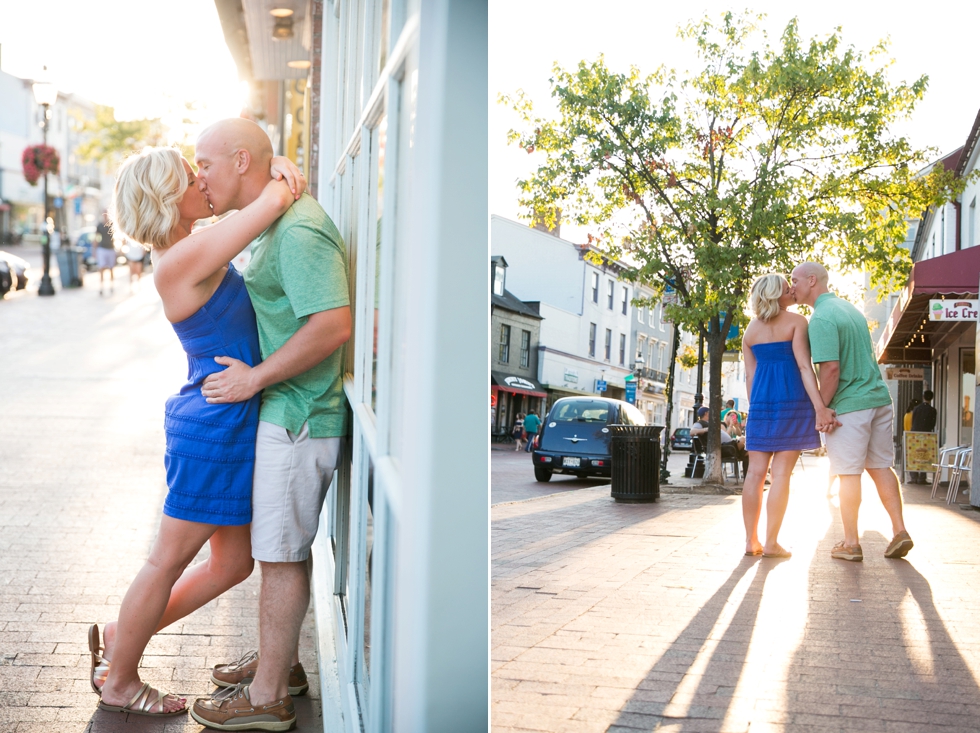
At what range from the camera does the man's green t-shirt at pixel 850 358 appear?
12.3 ft

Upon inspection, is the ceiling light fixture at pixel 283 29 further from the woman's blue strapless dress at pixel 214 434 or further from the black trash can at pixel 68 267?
the black trash can at pixel 68 267

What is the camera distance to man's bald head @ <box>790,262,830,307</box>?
344 cm

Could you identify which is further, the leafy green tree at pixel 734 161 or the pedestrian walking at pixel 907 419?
the pedestrian walking at pixel 907 419

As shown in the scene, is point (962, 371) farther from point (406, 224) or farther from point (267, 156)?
point (406, 224)

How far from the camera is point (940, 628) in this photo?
3.27m

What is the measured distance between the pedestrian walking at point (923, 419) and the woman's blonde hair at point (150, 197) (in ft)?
9.05

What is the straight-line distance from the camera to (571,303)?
126 inches

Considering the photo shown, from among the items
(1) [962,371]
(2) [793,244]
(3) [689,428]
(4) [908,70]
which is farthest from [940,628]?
(1) [962,371]

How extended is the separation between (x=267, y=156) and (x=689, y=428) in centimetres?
191

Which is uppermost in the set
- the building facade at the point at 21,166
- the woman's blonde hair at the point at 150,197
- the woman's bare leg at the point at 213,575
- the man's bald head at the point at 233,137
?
the building facade at the point at 21,166

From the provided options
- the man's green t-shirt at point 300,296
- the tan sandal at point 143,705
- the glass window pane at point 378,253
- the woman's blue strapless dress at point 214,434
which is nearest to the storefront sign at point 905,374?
the man's green t-shirt at point 300,296

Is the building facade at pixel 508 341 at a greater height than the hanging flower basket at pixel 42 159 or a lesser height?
lesser

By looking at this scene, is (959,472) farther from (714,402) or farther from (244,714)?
(244,714)

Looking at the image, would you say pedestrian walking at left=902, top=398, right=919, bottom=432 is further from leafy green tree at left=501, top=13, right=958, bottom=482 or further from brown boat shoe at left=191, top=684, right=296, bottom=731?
brown boat shoe at left=191, top=684, right=296, bottom=731
